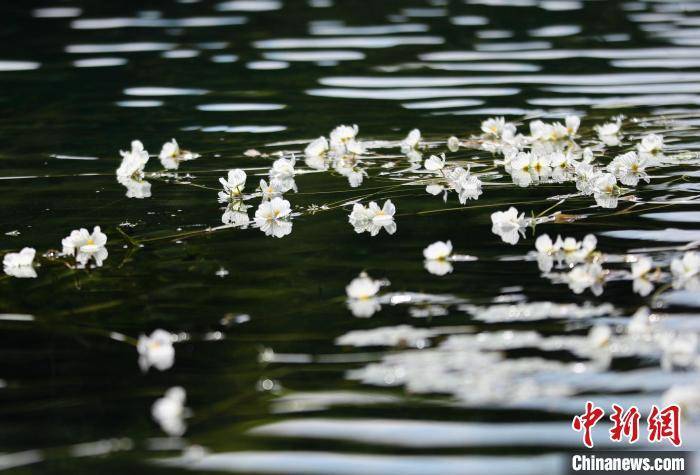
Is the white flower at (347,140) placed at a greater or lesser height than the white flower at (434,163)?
greater

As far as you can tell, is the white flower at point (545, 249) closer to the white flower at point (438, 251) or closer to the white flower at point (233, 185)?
the white flower at point (438, 251)

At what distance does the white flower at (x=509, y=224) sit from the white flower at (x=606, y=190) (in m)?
0.48

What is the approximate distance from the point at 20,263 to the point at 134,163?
1271 millimetres

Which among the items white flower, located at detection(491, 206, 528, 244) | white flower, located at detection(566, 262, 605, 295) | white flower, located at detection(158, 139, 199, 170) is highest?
white flower, located at detection(158, 139, 199, 170)

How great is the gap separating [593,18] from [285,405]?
24.7 feet

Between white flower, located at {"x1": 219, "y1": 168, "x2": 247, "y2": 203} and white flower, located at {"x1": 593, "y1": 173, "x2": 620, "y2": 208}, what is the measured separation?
1371 mm

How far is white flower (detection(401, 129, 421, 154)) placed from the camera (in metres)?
4.97

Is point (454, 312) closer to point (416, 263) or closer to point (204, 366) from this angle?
point (416, 263)

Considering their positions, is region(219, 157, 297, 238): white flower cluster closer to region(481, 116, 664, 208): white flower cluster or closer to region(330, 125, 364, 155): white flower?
region(330, 125, 364, 155): white flower

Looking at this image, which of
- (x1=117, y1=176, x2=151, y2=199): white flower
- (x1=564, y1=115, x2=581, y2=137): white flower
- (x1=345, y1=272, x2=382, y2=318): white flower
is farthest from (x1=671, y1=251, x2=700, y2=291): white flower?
(x1=117, y1=176, x2=151, y2=199): white flower

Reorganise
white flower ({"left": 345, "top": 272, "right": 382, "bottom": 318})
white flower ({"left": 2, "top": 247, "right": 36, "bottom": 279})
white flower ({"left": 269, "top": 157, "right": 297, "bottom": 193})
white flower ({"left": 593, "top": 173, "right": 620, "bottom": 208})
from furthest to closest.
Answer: white flower ({"left": 269, "top": 157, "right": 297, "bottom": 193}), white flower ({"left": 593, "top": 173, "right": 620, "bottom": 208}), white flower ({"left": 2, "top": 247, "right": 36, "bottom": 279}), white flower ({"left": 345, "top": 272, "right": 382, "bottom": 318})

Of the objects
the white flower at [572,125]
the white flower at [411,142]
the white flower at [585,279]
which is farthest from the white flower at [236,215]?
the white flower at [572,125]

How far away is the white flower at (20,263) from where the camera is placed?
3446 millimetres

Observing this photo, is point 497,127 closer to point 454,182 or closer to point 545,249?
point 454,182
